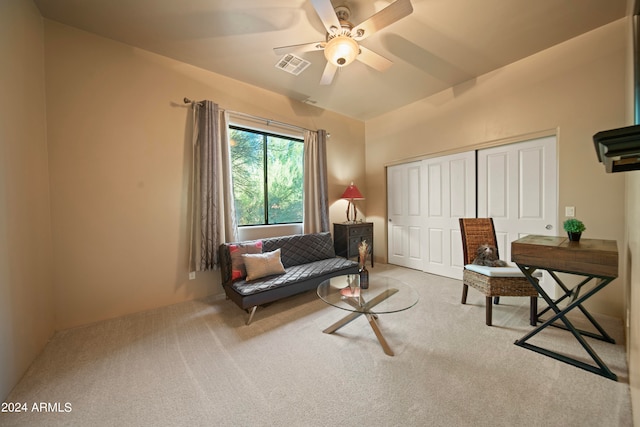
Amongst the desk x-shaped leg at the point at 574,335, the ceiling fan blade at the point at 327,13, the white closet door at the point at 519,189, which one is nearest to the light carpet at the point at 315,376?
the desk x-shaped leg at the point at 574,335

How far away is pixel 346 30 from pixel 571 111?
2599mm

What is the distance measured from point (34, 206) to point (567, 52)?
17.5 ft

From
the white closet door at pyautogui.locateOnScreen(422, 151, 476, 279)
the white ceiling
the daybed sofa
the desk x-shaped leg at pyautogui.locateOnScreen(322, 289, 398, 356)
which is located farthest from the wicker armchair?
the white ceiling

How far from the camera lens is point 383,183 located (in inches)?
177

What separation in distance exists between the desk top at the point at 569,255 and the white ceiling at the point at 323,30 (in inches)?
81.5

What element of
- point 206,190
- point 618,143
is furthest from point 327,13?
point 206,190

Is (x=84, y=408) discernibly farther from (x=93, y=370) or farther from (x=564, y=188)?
(x=564, y=188)

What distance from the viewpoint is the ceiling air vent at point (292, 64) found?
8.88 ft

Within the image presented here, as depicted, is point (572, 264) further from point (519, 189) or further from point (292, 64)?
point (292, 64)

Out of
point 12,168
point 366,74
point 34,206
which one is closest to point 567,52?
point 366,74

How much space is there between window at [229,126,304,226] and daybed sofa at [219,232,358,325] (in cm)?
60

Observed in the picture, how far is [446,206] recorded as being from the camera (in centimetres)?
363

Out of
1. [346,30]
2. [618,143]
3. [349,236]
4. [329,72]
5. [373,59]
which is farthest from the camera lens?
[349,236]

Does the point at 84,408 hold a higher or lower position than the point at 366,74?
lower
